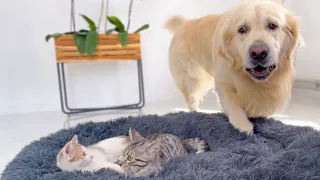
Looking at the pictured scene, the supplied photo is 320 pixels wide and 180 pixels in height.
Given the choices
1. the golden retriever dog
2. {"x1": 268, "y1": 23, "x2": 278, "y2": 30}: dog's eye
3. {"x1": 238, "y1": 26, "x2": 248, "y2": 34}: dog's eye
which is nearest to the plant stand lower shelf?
the golden retriever dog

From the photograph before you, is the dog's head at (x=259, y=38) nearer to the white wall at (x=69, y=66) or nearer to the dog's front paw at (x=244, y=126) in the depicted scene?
the dog's front paw at (x=244, y=126)

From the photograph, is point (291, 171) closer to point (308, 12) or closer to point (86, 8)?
point (308, 12)

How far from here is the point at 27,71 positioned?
2.75 m

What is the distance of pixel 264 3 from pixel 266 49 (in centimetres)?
24

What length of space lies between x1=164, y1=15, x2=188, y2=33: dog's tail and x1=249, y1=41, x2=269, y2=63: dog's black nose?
100 cm

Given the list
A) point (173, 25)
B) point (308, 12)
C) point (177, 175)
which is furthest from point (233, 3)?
point (177, 175)

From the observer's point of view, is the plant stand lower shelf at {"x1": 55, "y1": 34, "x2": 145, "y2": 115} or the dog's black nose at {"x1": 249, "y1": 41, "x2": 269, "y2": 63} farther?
the plant stand lower shelf at {"x1": 55, "y1": 34, "x2": 145, "y2": 115}

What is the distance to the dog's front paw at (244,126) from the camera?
1389 millimetres

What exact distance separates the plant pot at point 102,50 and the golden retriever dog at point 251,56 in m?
0.73

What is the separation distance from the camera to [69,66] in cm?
279

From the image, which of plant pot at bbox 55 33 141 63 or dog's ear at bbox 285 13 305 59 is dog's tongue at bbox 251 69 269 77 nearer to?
dog's ear at bbox 285 13 305 59

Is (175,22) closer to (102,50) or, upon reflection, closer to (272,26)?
(102,50)

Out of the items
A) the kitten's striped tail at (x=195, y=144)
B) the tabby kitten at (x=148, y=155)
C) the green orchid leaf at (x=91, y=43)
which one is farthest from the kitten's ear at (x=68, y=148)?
the green orchid leaf at (x=91, y=43)

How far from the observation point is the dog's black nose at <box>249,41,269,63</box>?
1249 millimetres
